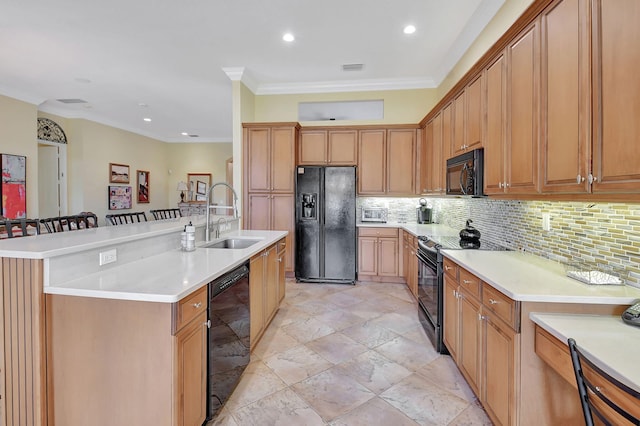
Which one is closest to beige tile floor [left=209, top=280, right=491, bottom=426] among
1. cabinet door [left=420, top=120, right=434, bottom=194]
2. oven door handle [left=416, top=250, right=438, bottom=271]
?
oven door handle [left=416, top=250, right=438, bottom=271]

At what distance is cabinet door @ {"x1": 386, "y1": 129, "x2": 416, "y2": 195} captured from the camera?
4.79 metres

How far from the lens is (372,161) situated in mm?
4887

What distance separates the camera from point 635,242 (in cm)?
150

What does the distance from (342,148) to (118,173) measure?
19.1ft

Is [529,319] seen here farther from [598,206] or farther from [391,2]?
[391,2]

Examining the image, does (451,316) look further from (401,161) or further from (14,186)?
(14,186)

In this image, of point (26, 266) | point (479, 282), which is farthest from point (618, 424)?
point (26, 266)

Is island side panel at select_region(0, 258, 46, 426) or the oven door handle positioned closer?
island side panel at select_region(0, 258, 46, 426)

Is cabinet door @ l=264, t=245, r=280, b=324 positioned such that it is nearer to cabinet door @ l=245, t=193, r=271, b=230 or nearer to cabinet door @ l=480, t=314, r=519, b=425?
cabinet door @ l=245, t=193, r=271, b=230

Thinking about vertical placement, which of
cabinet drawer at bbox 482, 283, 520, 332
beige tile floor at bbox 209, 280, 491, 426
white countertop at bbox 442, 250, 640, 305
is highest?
white countertop at bbox 442, 250, 640, 305

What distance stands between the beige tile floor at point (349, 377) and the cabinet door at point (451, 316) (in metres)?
0.18

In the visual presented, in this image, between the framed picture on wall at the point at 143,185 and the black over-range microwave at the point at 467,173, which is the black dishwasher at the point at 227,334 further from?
the framed picture on wall at the point at 143,185

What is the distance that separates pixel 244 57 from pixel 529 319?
4.17 metres

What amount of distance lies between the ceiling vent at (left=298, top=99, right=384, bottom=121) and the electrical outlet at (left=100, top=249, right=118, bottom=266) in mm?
3948
